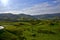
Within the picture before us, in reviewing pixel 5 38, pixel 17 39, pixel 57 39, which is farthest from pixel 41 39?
pixel 5 38

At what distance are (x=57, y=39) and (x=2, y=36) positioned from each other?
19.8 meters

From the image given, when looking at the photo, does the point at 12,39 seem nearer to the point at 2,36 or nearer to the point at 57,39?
the point at 2,36

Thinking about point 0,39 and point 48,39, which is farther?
point 48,39

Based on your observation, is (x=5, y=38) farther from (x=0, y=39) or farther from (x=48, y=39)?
(x=48, y=39)

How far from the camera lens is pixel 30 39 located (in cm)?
5097

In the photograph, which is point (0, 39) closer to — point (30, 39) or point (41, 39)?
point (30, 39)

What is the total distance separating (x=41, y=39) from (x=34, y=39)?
8.48 feet

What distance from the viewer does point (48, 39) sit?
51969 mm

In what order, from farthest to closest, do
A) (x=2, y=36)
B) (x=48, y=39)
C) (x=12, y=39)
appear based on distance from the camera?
(x=48, y=39) < (x=2, y=36) < (x=12, y=39)

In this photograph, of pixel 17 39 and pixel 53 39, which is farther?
pixel 53 39

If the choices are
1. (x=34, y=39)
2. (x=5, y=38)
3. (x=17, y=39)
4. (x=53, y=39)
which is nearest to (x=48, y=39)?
(x=53, y=39)

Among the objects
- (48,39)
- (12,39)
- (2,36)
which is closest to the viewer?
(12,39)

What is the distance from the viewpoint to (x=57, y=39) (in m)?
50.8

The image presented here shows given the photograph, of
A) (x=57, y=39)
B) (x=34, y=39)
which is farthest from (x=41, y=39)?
(x=57, y=39)
